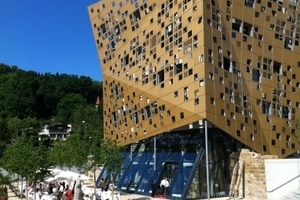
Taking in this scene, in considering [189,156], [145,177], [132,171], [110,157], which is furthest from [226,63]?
[132,171]

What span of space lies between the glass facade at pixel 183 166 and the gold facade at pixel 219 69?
1.27m

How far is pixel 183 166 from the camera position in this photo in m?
27.2

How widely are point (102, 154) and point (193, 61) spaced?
8.16 m

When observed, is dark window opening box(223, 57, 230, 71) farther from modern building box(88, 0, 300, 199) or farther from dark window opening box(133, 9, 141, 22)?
dark window opening box(133, 9, 141, 22)

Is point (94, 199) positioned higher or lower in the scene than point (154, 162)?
lower

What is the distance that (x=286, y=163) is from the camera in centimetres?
2516

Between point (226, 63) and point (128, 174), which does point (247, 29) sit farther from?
point (128, 174)

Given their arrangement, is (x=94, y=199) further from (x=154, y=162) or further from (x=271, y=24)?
(x=271, y=24)

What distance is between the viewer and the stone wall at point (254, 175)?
26.0 meters

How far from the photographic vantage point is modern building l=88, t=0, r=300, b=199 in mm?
26328

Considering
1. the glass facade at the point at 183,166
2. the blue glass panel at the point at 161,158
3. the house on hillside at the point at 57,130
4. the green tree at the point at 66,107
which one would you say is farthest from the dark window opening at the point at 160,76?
the green tree at the point at 66,107

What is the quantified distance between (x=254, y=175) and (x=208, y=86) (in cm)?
631

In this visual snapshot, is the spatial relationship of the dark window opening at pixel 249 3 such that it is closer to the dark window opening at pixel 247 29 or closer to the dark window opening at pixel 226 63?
the dark window opening at pixel 247 29

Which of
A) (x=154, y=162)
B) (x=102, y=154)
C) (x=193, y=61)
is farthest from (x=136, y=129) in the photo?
(x=193, y=61)
